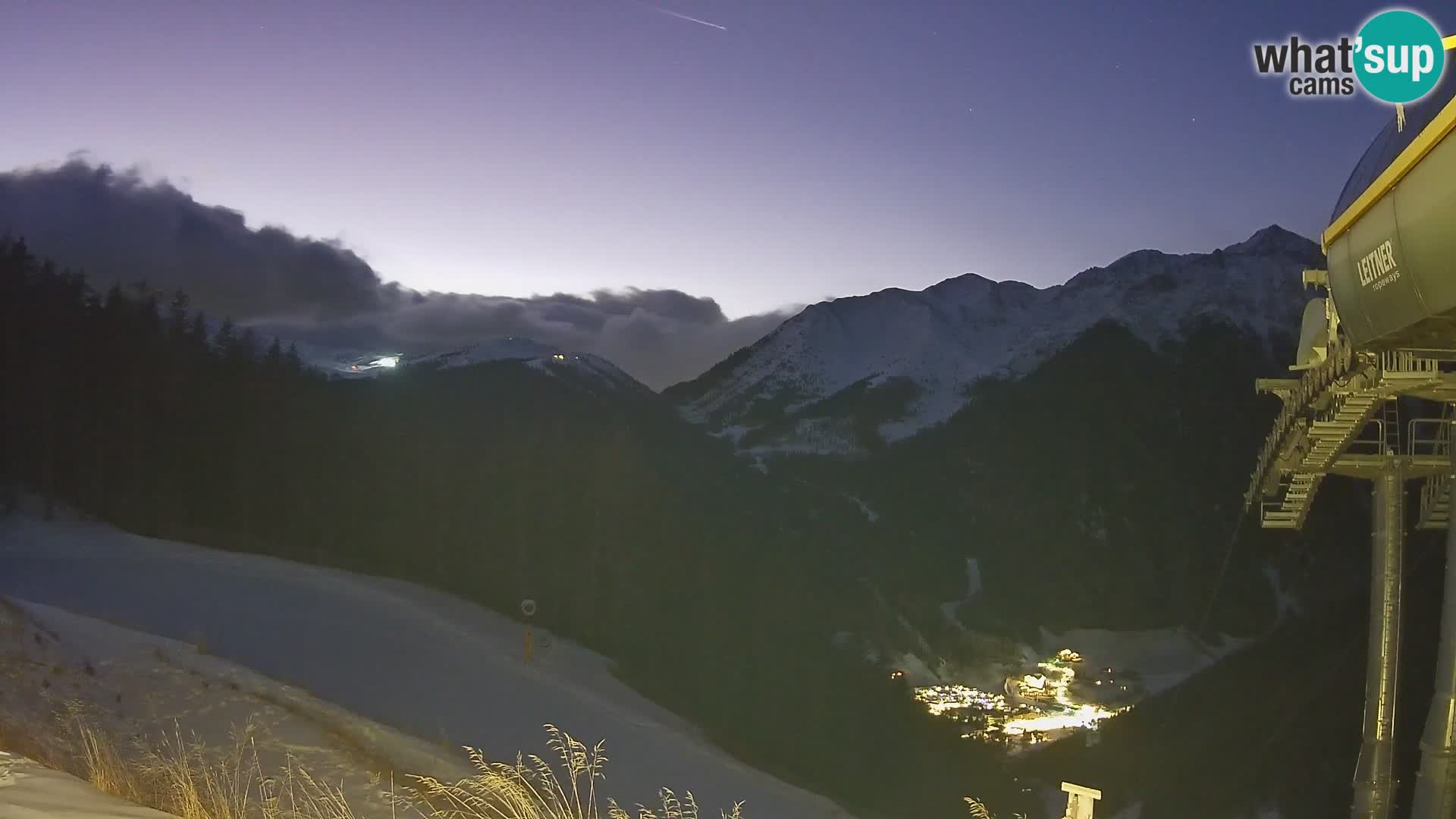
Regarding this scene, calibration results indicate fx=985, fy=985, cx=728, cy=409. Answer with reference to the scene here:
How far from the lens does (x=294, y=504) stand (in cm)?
4075

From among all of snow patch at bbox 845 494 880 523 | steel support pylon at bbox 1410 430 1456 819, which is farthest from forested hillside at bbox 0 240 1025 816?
snow patch at bbox 845 494 880 523

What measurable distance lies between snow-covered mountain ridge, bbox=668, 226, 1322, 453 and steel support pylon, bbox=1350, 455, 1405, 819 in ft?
267

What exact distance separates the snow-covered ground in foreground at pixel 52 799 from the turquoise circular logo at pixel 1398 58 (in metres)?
8.85

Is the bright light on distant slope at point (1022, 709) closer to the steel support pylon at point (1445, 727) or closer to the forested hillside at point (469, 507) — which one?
the forested hillside at point (469, 507)

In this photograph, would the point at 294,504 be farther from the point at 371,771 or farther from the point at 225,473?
the point at 371,771

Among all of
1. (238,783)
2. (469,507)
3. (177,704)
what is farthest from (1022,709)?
(238,783)

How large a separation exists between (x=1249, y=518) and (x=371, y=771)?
82.9 m

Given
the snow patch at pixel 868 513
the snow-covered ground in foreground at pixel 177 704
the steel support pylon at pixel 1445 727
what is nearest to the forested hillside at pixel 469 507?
the steel support pylon at pixel 1445 727

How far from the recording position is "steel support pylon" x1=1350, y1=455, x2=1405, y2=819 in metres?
21.0

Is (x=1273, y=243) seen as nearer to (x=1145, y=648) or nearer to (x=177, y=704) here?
(x=1145, y=648)

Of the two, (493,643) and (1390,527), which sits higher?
(1390,527)

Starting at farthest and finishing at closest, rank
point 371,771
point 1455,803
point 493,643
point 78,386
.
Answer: point 78,386, point 493,643, point 1455,803, point 371,771

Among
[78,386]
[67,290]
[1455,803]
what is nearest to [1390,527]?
[1455,803]

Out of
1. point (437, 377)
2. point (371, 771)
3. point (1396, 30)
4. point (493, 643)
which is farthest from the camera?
point (437, 377)
